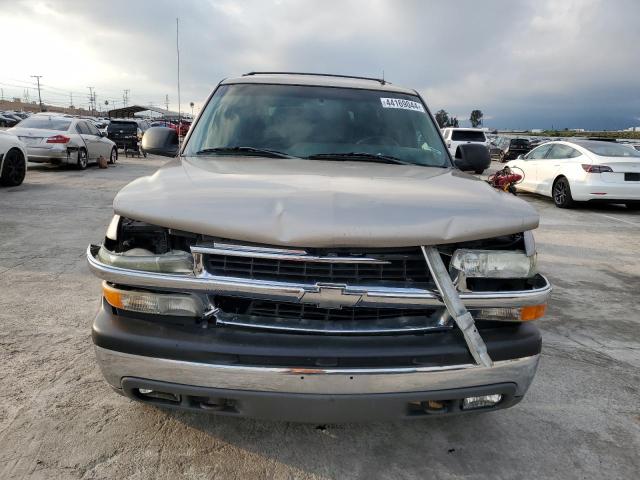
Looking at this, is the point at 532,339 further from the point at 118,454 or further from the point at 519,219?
the point at 118,454

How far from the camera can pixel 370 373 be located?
187 cm

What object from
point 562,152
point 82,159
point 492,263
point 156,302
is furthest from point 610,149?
point 82,159

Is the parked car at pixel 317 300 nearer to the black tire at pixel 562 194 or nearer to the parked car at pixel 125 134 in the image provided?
the black tire at pixel 562 194

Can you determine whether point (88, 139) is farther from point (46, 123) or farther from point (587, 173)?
point (587, 173)

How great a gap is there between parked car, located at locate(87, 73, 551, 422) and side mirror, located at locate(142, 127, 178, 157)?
1523 millimetres

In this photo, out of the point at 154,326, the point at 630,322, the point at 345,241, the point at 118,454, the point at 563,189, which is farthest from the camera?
the point at 563,189

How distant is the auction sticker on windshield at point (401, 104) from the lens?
3586mm

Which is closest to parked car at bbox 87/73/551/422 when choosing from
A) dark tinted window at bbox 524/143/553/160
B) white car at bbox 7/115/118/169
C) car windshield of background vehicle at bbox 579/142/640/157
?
car windshield of background vehicle at bbox 579/142/640/157

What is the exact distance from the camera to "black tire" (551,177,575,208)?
10.6m

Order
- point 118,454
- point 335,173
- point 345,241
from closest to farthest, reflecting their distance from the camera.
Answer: point 345,241 < point 118,454 < point 335,173

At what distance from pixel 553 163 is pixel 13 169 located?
11.6 metres

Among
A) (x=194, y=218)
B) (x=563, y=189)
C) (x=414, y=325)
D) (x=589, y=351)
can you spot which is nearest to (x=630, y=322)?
(x=589, y=351)

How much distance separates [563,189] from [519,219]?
996 centimetres

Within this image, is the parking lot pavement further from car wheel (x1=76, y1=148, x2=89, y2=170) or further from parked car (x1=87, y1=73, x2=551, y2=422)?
car wheel (x1=76, y1=148, x2=89, y2=170)
